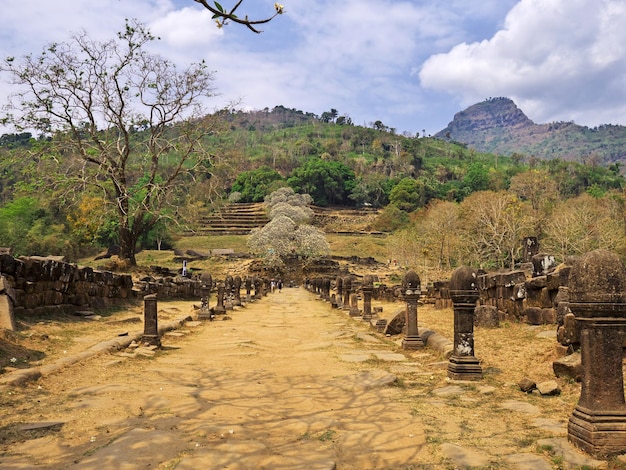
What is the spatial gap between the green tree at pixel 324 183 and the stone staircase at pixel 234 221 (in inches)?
405

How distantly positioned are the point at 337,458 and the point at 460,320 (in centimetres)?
415

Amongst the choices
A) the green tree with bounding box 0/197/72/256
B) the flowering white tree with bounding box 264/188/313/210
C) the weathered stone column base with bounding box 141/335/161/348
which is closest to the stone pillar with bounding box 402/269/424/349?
the weathered stone column base with bounding box 141/335/161/348

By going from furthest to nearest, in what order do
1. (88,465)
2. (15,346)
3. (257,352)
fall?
(257,352) → (15,346) → (88,465)

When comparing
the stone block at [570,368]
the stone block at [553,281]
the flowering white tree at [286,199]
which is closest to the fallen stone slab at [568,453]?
the stone block at [570,368]

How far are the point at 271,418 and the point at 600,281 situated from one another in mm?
3406

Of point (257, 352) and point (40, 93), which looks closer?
point (257, 352)

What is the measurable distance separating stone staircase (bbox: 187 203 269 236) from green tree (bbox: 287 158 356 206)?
10.3 m

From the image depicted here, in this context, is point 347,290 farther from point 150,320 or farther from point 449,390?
point 449,390

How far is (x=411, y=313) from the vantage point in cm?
1066

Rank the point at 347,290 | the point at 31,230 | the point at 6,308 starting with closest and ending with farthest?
the point at 6,308, the point at 347,290, the point at 31,230

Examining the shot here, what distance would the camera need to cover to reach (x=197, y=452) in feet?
13.4

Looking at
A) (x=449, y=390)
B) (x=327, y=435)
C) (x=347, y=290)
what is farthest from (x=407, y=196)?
(x=327, y=435)

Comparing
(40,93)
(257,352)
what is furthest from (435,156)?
(257,352)

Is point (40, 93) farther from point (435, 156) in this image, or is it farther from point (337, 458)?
point (435, 156)
